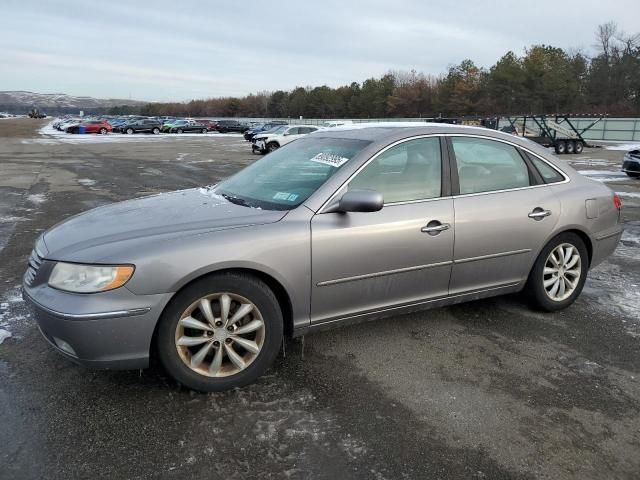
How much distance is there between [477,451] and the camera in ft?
8.56

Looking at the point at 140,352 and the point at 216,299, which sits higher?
the point at 216,299

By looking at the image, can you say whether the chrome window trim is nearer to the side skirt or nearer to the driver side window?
the driver side window

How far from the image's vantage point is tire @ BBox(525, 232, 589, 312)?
4.27 m

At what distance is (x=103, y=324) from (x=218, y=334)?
63cm

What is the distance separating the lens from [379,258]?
3.42 meters

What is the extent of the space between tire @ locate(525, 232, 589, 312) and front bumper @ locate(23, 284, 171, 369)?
2991 millimetres

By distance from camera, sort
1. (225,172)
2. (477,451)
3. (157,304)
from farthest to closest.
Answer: (225,172) → (157,304) → (477,451)

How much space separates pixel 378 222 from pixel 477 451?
1.49m

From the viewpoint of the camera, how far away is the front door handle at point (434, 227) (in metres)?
3.59

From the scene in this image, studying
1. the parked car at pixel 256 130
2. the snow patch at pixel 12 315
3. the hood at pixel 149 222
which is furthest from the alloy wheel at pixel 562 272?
the parked car at pixel 256 130

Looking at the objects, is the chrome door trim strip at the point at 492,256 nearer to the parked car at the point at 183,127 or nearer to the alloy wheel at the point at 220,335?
the alloy wheel at the point at 220,335

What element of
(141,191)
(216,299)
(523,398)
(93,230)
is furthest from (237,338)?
(141,191)

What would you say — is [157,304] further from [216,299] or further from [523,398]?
[523,398]

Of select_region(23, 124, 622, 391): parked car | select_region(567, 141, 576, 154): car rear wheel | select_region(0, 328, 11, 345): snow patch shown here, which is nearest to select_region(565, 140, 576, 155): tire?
select_region(567, 141, 576, 154): car rear wheel
